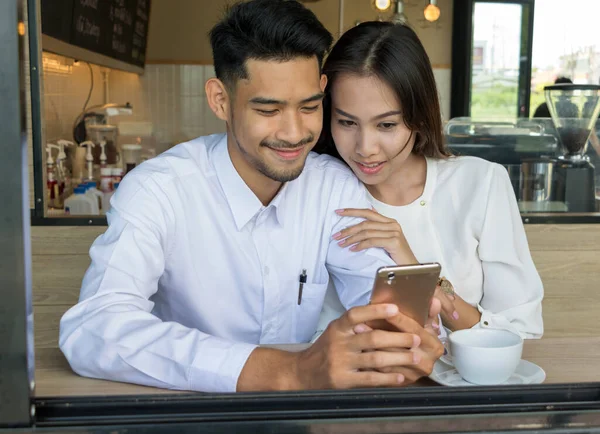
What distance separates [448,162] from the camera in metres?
1.84

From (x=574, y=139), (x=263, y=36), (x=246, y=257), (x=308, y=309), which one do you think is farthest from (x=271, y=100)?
(x=574, y=139)

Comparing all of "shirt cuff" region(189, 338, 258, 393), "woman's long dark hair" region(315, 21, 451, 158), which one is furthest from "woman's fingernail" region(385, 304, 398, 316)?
"woman's long dark hair" region(315, 21, 451, 158)

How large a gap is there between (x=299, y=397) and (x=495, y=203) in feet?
3.43

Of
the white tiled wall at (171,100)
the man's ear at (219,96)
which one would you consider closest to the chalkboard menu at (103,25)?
the white tiled wall at (171,100)

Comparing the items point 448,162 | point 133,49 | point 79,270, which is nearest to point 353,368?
point 448,162

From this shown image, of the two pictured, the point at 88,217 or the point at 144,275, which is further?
the point at 88,217

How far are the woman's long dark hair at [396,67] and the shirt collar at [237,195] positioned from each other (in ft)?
0.97

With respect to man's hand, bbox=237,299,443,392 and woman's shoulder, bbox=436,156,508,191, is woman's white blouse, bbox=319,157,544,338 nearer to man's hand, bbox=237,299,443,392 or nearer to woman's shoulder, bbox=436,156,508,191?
woman's shoulder, bbox=436,156,508,191

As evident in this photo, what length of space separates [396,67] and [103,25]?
2.78 metres

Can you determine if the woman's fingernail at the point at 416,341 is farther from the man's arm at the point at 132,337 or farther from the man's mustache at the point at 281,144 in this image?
the man's mustache at the point at 281,144

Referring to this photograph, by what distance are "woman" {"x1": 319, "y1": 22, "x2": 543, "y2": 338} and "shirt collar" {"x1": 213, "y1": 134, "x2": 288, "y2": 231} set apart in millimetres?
158

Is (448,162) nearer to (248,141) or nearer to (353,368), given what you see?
(248,141)

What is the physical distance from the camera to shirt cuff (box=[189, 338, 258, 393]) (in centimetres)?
108

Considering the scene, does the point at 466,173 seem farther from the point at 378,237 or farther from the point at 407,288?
the point at 407,288
